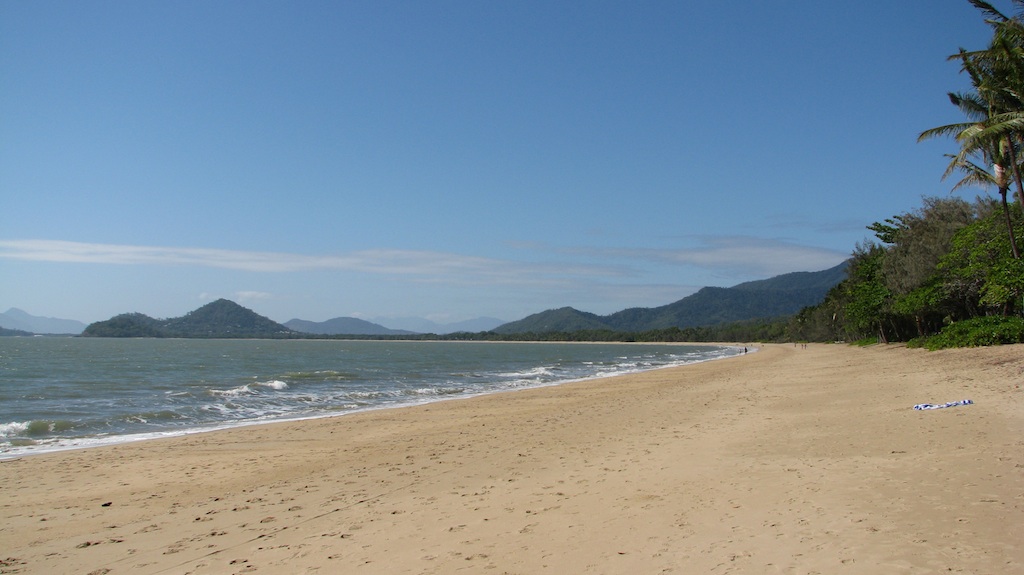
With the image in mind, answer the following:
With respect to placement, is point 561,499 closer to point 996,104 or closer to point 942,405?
point 942,405

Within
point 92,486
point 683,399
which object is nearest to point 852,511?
point 92,486

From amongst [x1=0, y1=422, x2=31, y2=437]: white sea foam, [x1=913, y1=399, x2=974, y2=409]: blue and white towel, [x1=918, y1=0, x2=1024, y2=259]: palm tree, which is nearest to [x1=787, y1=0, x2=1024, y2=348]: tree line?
[x1=918, y1=0, x2=1024, y2=259]: palm tree

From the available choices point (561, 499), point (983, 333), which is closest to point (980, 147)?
point (983, 333)

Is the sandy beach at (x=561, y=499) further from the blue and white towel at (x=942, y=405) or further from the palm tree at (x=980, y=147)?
the palm tree at (x=980, y=147)

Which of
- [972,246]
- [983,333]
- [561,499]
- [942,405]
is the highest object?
[972,246]

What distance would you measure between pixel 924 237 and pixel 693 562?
43.1 metres

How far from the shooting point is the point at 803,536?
17.5 ft

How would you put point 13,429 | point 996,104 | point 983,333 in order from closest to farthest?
1. point 13,429
2. point 996,104
3. point 983,333

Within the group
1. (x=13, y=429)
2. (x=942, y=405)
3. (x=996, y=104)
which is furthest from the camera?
(x=996, y=104)

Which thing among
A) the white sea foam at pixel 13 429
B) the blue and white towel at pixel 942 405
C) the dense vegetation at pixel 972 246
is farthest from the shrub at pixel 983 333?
the white sea foam at pixel 13 429

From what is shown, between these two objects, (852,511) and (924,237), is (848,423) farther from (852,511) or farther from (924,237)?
(924,237)

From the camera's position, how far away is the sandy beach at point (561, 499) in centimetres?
522

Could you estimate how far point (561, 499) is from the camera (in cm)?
729

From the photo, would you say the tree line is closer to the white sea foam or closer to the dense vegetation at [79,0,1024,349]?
the dense vegetation at [79,0,1024,349]
